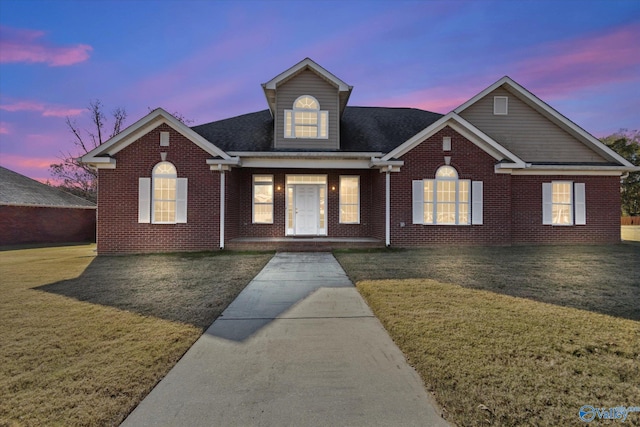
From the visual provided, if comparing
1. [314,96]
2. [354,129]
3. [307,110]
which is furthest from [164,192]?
[354,129]

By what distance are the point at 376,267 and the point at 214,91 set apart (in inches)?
979

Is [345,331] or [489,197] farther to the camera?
[489,197]

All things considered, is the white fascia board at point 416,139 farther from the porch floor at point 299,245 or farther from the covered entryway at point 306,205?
the porch floor at point 299,245

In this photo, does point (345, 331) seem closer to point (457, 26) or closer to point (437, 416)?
point (437, 416)

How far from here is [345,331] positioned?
3.96 metres

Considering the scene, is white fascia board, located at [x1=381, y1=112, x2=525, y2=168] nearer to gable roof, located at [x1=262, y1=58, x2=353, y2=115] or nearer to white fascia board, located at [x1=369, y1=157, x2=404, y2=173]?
white fascia board, located at [x1=369, y1=157, x2=404, y2=173]

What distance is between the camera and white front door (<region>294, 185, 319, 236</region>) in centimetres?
1365

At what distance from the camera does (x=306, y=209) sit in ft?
45.1

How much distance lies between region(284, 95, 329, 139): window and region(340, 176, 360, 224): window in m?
2.19

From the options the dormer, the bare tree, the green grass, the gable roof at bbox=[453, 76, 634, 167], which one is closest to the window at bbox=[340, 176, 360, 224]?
the dormer

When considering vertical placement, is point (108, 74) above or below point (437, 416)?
above

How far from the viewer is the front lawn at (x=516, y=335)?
2379mm

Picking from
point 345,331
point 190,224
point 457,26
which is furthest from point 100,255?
point 457,26

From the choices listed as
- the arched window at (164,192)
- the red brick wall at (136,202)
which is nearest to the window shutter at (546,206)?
the red brick wall at (136,202)
